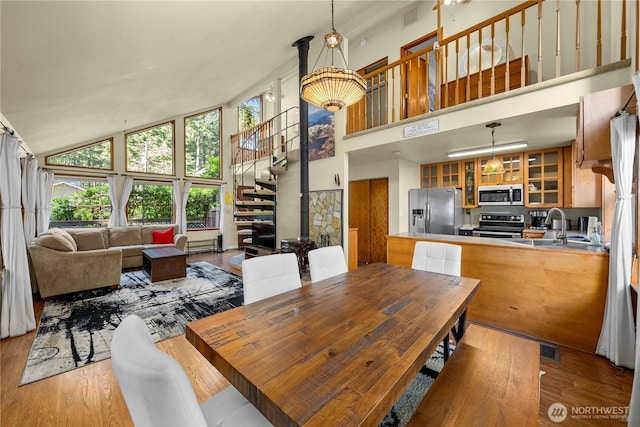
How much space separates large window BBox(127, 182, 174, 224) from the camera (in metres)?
6.78

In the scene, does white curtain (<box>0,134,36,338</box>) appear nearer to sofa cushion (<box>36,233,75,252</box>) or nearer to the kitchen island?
sofa cushion (<box>36,233,75,252</box>)

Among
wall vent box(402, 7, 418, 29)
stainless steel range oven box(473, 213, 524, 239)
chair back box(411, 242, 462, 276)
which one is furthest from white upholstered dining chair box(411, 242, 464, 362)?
wall vent box(402, 7, 418, 29)

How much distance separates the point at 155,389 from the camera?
1.96 ft

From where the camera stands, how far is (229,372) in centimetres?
90

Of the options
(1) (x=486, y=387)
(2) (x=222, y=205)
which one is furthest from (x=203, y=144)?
(1) (x=486, y=387)

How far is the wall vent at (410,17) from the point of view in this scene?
4.90 meters

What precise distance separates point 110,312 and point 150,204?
15.1 ft

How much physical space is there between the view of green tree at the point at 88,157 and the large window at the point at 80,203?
36 cm

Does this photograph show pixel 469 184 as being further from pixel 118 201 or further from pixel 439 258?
pixel 118 201

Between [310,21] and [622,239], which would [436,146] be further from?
[310,21]

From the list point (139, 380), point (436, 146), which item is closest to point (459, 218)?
point (436, 146)

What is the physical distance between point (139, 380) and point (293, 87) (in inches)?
272

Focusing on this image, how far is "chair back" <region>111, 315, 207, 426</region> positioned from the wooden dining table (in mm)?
224

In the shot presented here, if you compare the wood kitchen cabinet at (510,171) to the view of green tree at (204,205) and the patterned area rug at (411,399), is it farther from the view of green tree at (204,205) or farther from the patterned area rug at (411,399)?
the view of green tree at (204,205)
